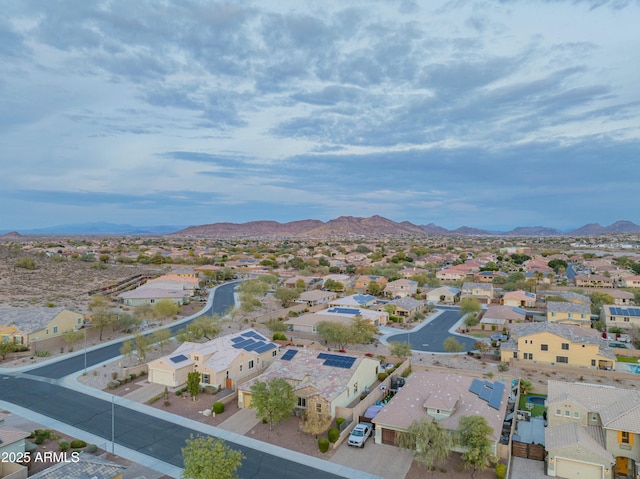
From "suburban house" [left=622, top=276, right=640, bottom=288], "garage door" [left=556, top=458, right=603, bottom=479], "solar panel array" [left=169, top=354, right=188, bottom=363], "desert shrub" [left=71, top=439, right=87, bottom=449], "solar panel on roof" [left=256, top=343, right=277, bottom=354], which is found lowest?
"garage door" [left=556, top=458, right=603, bottom=479]

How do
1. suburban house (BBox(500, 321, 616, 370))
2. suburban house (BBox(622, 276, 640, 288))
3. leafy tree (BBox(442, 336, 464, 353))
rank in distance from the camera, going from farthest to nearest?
suburban house (BBox(622, 276, 640, 288)) < leafy tree (BBox(442, 336, 464, 353)) < suburban house (BBox(500, 321, 616, 370))

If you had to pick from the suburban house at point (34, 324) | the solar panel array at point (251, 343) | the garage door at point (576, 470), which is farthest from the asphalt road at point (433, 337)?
the suburban house at point (34, 324)

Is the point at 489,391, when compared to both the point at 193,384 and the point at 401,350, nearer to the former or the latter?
the point at 401,350

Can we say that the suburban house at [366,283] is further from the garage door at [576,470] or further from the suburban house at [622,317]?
the garage door at [576,470]

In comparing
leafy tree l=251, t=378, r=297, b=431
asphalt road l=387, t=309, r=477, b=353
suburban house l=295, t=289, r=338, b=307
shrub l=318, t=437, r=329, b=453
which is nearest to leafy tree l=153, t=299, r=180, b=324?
suburban house l=295, t=289, r=338, b=307

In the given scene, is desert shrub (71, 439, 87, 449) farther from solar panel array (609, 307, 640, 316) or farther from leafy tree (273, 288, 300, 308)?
solar panel array (609, 307, 640, 316)

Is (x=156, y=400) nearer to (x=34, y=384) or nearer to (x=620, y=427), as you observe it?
(x=34, y=384)
